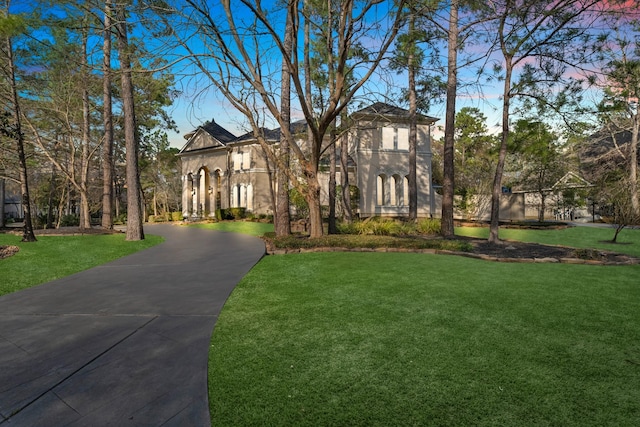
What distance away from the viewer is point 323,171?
74.3 ft

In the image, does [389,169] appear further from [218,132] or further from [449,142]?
[218,132]

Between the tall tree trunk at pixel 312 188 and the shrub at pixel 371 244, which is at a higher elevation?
the tall tree trunk at pixel 312 188

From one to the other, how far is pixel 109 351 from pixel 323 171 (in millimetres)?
19877

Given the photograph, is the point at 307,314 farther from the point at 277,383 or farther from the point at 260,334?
the point at 277,383

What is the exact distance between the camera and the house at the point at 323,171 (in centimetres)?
2317

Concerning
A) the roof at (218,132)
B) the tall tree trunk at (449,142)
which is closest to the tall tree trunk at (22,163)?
the tall tree trunk at (449,142)

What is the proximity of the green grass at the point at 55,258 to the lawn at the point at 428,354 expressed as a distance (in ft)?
14.1

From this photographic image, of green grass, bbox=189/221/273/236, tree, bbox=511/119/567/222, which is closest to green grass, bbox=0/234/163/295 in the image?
green grass, bbox=189/221/273/236

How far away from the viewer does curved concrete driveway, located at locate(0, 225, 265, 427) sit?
2.39 meters

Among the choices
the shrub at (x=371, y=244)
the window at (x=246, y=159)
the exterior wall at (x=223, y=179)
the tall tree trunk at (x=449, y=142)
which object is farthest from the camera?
the window at (x=246, y=159)

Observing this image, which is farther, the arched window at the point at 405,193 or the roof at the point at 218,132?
the roof at the point at 218,132

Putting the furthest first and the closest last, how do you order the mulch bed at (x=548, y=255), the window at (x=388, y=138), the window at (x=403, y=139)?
the window at (x=403, y=139), the window at (x=388, y=138), the mulch bed at (x=548, y=255)

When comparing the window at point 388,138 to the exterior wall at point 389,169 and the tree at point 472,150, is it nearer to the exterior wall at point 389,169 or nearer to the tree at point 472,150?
the exterior wall at point 389,169

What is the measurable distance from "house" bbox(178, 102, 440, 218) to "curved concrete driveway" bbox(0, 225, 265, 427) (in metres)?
13.9
